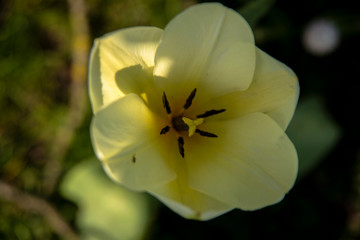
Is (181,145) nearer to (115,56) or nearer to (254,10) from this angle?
(115,56)

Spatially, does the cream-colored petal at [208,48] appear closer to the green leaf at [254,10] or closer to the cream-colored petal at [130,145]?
the cream-colored petal at [130,145]

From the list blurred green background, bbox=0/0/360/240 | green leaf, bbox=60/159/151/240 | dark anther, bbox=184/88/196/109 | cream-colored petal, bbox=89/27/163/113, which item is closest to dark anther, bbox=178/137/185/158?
dark anther, bbox=184/88/196/109

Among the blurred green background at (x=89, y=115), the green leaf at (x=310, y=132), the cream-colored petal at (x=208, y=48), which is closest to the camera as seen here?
the cream-colored petal at (x=208, y=48)

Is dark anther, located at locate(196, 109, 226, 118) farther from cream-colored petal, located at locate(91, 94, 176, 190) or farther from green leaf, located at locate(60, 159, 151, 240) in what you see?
green leaf, located at locate(60, 159, 151, 240)

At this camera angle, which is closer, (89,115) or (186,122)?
(186,122)

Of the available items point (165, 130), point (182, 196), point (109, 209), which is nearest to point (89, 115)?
point (109, 209)

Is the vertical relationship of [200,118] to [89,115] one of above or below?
above

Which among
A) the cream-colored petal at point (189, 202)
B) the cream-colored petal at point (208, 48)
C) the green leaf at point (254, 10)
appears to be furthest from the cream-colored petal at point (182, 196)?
the green leaf at point (254, 10)
